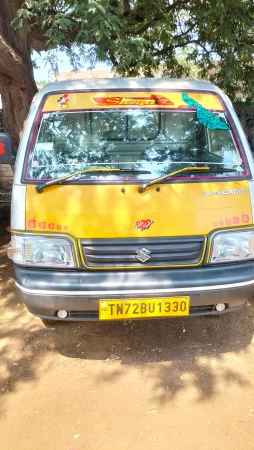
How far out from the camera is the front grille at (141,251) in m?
2.54

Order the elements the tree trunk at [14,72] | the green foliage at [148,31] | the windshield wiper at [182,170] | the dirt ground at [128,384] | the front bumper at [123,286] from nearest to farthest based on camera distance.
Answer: the dirt ground at [128,384] < the front bumper at [123,286] < the windshield wiper at [182,170] < the green foliage at [148,31] < the tree trunk at [14,72]

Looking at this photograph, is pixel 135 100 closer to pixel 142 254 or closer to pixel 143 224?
pixel 143 224

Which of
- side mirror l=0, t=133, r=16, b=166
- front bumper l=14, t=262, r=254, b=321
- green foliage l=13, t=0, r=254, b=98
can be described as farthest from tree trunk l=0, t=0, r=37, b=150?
front bumper l=14, t=262, r=254, b=321

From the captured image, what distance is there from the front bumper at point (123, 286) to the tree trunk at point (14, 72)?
3551 millimetres

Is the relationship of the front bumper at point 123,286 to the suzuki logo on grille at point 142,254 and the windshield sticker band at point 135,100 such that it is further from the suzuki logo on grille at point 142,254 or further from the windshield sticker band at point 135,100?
the windshield sticker band at point 135,100

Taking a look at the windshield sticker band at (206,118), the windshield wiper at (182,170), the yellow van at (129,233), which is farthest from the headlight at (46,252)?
the windshield sticker band at (206,118)

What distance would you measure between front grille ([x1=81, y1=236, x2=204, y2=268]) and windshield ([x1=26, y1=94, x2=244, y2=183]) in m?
0.60

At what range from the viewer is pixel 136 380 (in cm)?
272

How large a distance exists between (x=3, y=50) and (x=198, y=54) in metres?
3.26

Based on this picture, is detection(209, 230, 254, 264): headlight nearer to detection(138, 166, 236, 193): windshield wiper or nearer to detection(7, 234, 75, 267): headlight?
detection(138, 166, 236, 193): windshield wiper

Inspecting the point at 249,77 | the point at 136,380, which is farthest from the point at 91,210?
the point at 249,77

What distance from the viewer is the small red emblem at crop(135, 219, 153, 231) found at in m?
2.55

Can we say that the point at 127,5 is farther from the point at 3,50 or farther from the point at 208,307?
the point at 208,307

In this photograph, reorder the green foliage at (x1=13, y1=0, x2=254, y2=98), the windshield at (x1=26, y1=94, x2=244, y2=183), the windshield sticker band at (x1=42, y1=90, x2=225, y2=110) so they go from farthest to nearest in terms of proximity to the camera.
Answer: the green foliage at (x1=13, y1=0, x2=254, y2=98) → the windshield sticker band at (x1=42, y1=90, x2=225, y2=110) → the windshield at (x1=26, y1=94, x2=244, y2=183)
